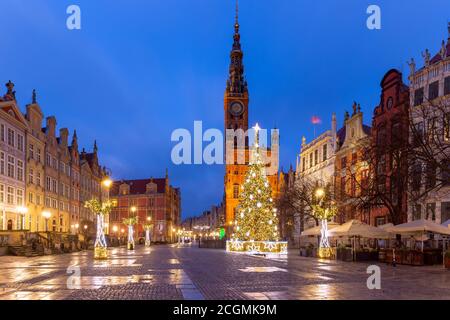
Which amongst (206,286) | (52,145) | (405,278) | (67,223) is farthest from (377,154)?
(67,223)

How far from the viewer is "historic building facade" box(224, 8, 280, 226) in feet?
406

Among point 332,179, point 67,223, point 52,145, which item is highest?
point 52,145

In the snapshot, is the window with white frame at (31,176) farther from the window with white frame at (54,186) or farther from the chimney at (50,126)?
the chimney at (50,126)

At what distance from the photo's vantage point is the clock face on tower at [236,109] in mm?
132875

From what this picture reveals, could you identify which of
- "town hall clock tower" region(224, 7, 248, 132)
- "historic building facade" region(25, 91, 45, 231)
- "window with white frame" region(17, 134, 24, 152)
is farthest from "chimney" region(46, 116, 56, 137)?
"town hall clock tower" region(224, 7, 248, 132)

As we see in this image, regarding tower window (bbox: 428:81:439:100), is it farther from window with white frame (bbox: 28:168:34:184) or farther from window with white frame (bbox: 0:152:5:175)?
window with white frame (bbox: 28:168:34:184)

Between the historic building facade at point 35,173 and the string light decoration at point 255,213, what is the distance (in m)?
19.5

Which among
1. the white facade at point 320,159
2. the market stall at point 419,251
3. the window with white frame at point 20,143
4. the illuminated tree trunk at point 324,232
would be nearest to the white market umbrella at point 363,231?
the illuminated tree trunk at point 324,232

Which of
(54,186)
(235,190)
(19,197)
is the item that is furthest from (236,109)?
(19,197)

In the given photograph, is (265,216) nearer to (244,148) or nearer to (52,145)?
(52,145)

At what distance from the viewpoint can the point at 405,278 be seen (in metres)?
21.5

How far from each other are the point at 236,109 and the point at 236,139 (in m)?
7.98
